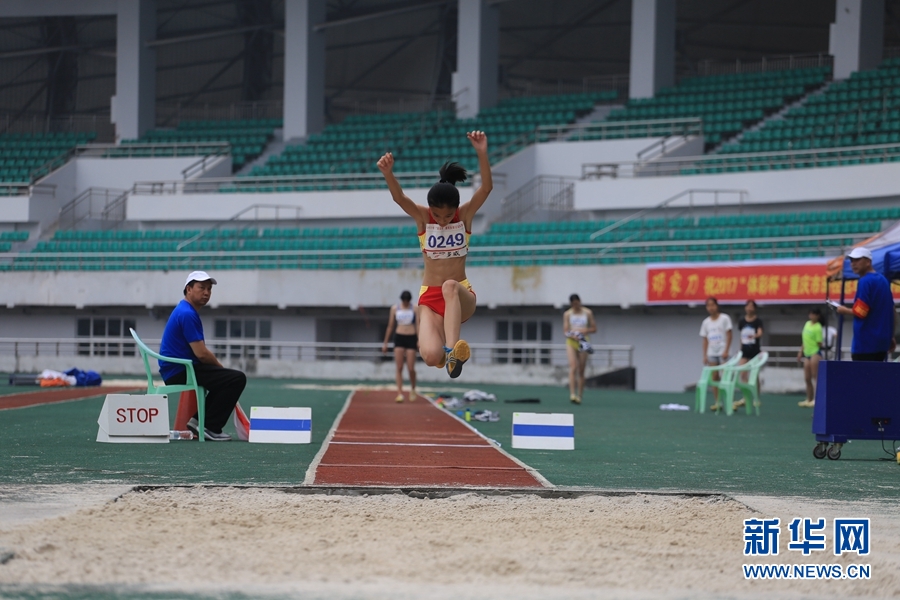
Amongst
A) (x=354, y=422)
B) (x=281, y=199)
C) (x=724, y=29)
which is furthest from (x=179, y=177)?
(x=354, y=422)

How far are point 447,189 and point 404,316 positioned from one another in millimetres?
9124

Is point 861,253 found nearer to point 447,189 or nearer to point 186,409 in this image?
point 447,189

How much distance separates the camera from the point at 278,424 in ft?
36.6

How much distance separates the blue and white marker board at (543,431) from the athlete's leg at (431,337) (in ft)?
6.49

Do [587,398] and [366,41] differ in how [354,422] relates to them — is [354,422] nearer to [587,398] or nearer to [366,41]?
[587,398]

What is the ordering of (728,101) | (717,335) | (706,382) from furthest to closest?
1. (728,101)
2. (717,335)
3. (706,382)

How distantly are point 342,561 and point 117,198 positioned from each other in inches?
1530

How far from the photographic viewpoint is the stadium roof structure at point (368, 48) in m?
47.4

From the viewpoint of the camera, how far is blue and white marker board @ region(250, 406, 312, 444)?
1110 cm

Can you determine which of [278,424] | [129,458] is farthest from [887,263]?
[129,458]

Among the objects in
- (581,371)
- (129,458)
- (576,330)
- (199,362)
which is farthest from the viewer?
(581,371)

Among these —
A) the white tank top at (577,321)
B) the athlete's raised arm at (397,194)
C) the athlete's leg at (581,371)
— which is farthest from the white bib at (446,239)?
the athlete's leg at (581,371)

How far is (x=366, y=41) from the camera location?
51.2 metres

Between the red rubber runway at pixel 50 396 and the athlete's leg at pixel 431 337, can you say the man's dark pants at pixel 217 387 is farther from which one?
the red rubber runway at pixel 50 396
